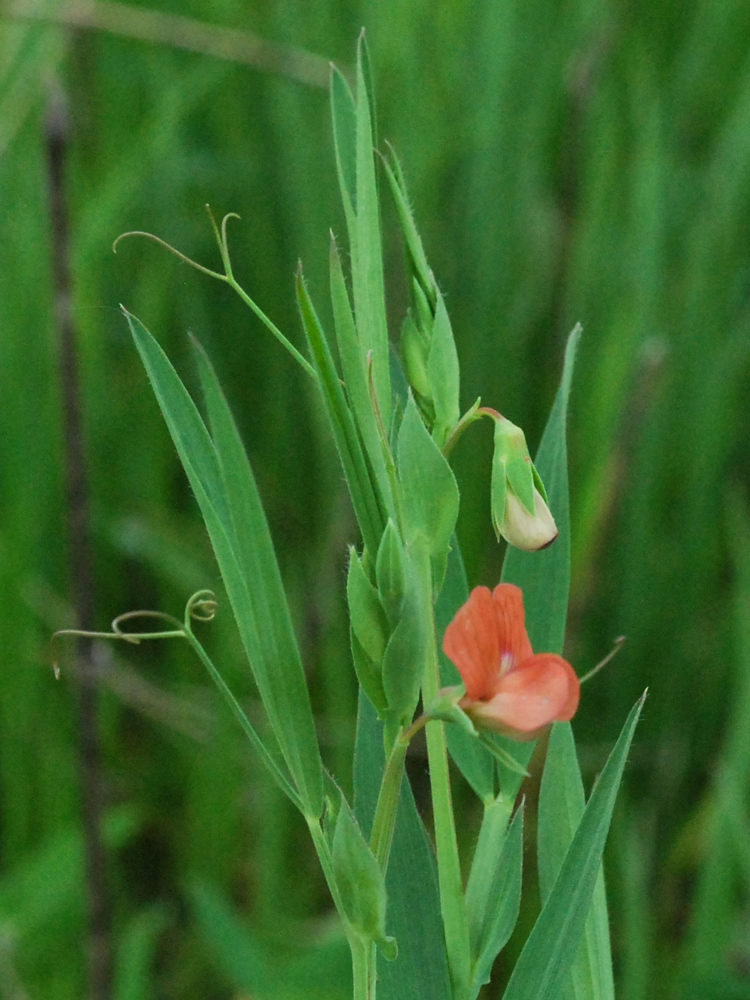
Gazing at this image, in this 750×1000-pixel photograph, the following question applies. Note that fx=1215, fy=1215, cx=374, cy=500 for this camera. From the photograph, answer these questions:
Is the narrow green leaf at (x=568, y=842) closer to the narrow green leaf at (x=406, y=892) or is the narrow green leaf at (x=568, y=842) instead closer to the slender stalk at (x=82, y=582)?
the narrow green leaf at (x=406, y=892)

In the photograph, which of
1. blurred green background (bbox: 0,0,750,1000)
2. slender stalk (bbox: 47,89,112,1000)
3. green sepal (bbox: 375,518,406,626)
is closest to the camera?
green sepal (bbox: 375,518,406,626)

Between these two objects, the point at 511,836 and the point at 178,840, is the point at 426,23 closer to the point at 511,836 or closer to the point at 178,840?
the point at 178,840

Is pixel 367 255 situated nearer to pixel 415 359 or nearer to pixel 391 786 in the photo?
pixel 415 359

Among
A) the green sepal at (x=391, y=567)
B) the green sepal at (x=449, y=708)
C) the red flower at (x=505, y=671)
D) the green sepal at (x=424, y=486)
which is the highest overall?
the green sepal at (x=424, y=486)

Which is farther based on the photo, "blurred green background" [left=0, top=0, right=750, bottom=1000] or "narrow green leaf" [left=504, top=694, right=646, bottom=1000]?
"blurred green background" [left=0, top=0, right=750, bottom=1000]

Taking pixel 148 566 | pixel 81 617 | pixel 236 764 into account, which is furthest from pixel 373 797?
pixel 148 566

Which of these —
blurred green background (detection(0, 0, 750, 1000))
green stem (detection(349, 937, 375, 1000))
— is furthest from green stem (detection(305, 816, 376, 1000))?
blurred green background (detection(0, 0, 750, 1000))

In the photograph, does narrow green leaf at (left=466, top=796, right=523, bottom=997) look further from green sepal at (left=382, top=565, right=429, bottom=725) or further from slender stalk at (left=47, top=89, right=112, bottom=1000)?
slender stalk at (left=47, top=89, right=112, bottom=1000)

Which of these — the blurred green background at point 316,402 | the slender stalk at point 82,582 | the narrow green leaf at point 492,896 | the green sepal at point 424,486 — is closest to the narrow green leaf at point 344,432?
the green sepal at point 424,486
